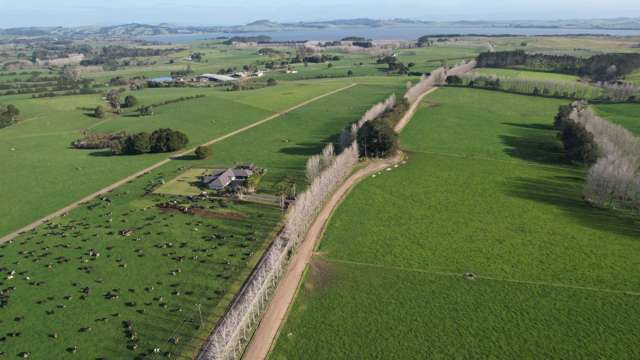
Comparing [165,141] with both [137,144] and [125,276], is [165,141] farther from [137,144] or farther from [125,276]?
[125,276]

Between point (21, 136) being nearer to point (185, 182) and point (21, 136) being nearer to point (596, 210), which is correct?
point (185, 182)

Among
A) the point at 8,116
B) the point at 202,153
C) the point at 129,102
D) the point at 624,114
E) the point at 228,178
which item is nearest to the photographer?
the point at 228,178

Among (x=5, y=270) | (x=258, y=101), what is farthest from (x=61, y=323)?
(x=258, y=101)

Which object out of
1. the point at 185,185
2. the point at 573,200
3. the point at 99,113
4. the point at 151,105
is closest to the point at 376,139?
the point at 573,200

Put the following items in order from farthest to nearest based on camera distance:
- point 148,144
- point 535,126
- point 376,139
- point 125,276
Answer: point 535,126 → point 148,144 → point 376,139 → point 125,276

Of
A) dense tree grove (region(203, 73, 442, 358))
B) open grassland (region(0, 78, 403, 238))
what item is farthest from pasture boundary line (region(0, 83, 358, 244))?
dense tree grove (region(203, 73, 442, 358))

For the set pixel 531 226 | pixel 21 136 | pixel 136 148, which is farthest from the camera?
pixel 21 136
